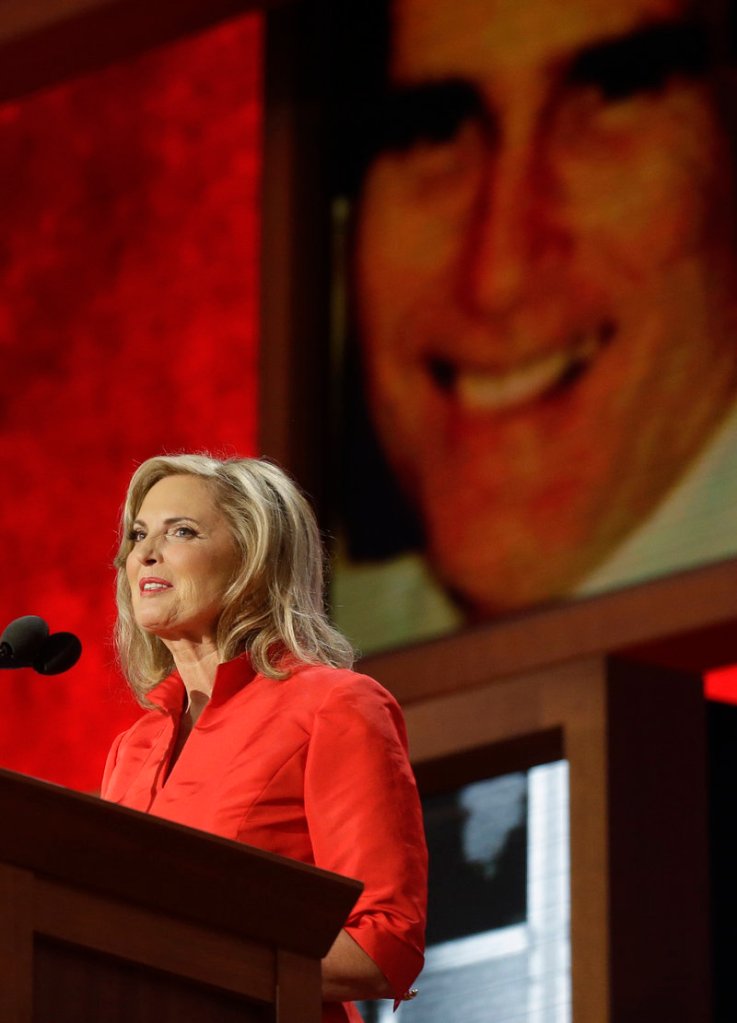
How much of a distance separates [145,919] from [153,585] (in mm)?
678

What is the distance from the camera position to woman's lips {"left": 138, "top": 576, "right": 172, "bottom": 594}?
2264mm

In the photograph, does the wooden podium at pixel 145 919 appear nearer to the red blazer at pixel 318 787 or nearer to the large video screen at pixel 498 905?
the red blazer at pixel 318 787

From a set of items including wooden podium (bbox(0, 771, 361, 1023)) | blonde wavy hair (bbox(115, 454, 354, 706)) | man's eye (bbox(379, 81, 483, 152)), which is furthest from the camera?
man's eye (bbox(379, 81, 483, 152))

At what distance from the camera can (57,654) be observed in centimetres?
208

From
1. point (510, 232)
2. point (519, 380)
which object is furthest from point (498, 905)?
point (510, 232)

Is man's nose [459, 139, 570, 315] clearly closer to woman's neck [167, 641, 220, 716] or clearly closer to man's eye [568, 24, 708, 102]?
man's eye [568, 24, 708, 102]

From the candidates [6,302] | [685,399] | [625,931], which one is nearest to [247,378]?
[6,302]

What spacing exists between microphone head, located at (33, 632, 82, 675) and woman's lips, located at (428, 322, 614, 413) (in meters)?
2.18

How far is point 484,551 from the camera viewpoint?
418 cm

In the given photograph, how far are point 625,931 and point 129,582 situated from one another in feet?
5.58

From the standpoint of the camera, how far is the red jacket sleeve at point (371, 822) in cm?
197

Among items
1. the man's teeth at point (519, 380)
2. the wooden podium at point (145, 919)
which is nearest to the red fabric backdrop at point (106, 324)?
the man's teeth at point (519, 380)

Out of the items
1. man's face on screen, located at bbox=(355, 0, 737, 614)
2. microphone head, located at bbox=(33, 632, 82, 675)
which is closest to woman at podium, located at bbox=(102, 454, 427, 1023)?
microphone head, located at bbox=(33, 632, 82, 675)

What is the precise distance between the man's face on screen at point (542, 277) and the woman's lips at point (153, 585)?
1.81 m
